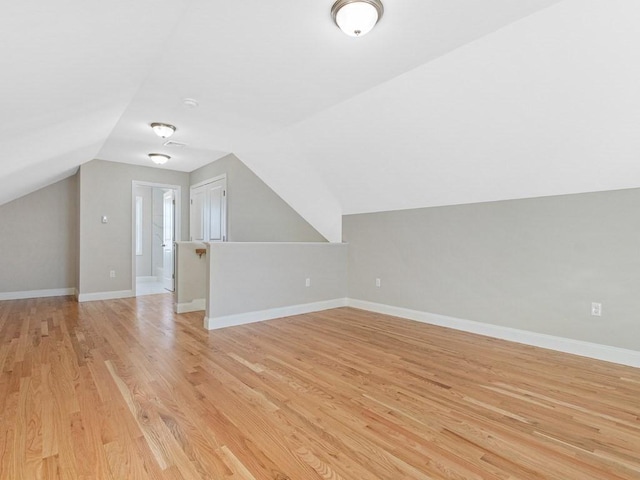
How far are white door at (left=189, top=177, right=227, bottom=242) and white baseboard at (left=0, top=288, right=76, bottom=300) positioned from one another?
2.41 meters

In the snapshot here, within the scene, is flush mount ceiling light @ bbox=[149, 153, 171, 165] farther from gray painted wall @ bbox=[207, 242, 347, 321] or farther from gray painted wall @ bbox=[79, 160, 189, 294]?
gray painted wall @ bbox=[207, 242, 347, 321]

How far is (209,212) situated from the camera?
6.36 meters

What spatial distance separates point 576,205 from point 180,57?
361 cm

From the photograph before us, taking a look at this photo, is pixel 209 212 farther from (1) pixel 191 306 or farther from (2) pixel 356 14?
(2) pixel 356 14

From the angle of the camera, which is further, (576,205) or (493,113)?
(576,205)

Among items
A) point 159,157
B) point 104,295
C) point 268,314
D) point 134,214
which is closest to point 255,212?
point 159,157

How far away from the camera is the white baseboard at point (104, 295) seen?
5532mm

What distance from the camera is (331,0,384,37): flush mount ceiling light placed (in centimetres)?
189

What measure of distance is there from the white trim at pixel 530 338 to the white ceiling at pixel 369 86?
1.40 metres

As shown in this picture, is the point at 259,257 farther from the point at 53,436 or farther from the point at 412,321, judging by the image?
the point at 53,436

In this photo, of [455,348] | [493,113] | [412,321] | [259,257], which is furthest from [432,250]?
[259,257]

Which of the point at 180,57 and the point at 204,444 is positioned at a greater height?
the point at 180,57

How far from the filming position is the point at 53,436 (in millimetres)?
1728

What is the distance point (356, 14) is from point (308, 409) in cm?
233
